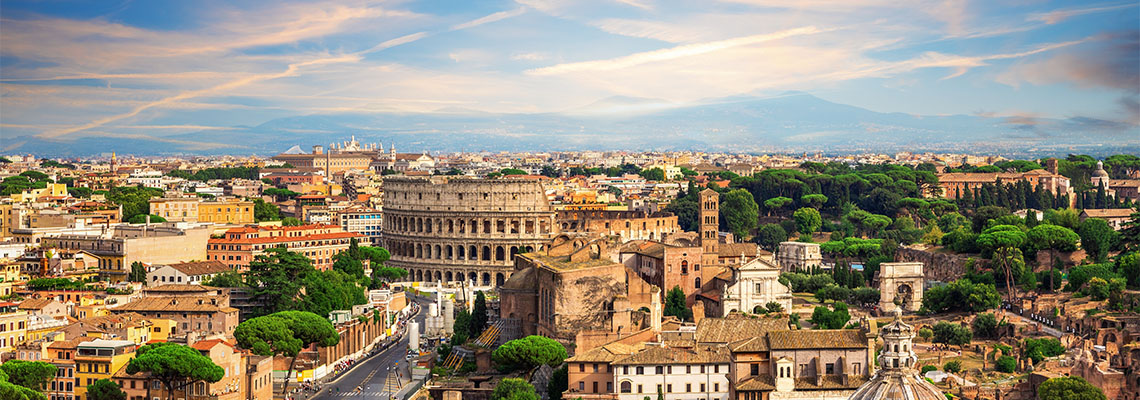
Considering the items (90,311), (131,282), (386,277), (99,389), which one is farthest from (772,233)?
(99,389)

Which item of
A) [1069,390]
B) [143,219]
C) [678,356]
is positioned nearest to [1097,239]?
[1069,390]

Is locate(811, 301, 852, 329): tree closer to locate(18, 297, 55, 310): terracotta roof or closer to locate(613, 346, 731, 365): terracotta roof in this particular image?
locate(613, 346, 731, 365): terracotta roof

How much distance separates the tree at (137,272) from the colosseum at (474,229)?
934 inches

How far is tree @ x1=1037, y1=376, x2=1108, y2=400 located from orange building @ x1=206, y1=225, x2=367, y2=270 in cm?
4366

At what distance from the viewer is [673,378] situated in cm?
4053

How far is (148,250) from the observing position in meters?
70.4

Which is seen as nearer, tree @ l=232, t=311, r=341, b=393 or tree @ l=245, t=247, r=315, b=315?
tree @ l=232, t=311, r=341, b=393

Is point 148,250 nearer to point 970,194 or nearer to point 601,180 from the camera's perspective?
point 970,194

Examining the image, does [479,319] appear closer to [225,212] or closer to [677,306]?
[677,306]

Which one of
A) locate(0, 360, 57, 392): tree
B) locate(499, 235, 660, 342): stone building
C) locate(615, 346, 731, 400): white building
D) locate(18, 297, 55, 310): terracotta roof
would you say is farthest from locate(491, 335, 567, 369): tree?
locate(18, 297, 55, 310): terracotta roof

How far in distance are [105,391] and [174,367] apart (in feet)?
7.04

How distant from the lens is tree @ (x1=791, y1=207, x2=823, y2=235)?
314 feet

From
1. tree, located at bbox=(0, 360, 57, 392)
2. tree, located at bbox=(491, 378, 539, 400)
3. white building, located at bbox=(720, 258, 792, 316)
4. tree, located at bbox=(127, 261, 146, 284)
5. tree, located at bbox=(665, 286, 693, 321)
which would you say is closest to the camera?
tree, located at bbox=(491, 378, 539, 400)

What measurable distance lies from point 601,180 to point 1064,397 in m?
114
